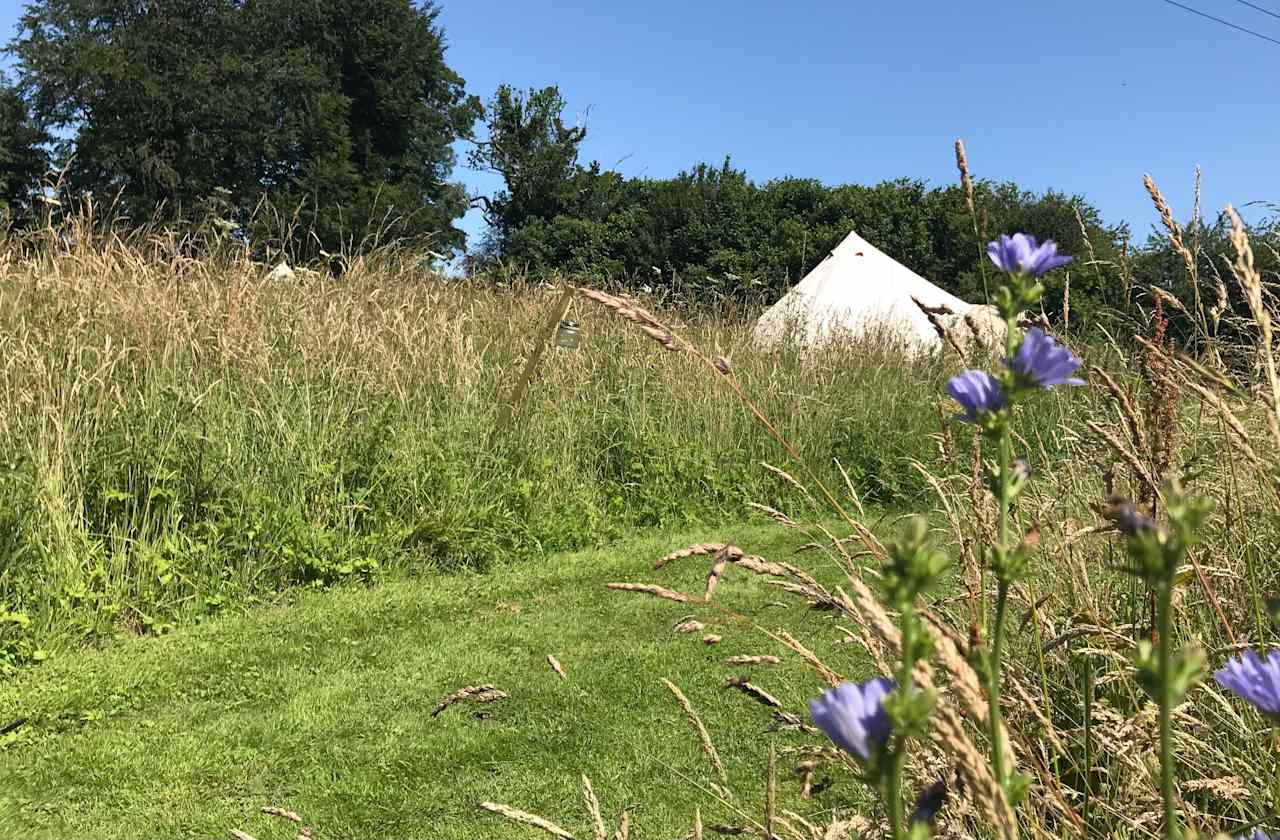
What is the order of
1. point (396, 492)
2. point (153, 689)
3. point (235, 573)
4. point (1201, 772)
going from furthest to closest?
point (396, 492), point (235, 573), point (153, 689), point (1201, 772)

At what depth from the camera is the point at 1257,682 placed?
507mm

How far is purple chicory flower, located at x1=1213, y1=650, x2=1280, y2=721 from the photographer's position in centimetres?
48

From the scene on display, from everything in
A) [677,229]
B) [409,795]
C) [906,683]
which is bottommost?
[409,795]

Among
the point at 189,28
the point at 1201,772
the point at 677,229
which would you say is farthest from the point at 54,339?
the point at 189,28

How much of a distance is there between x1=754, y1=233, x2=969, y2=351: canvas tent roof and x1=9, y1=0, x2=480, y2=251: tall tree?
38.8 feet

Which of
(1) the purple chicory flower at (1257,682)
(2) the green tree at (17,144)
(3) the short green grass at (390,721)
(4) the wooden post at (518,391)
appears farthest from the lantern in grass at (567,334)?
(2) the green tree at (17,144)

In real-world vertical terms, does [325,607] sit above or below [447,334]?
below

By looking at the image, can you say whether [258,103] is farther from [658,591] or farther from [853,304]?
[658,591]

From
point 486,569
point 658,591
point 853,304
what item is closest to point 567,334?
point 486,569

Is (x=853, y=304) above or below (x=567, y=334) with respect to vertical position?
above

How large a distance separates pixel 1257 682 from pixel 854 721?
0.95 feet

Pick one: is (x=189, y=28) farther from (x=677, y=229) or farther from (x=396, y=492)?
(x=396, y=492)

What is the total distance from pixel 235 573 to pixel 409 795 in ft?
5.71

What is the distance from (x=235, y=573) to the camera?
3.63 m
